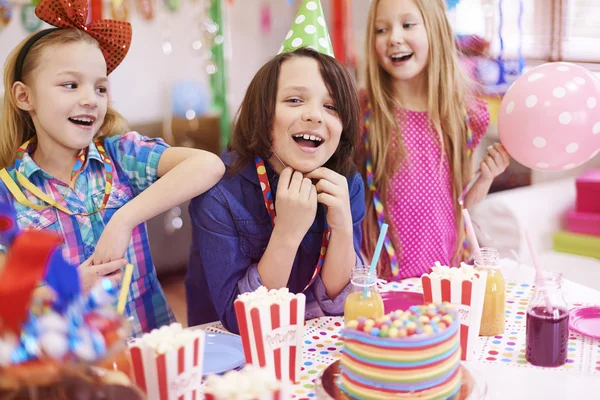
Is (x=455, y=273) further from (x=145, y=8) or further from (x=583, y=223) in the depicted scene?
(x=145, y=8)

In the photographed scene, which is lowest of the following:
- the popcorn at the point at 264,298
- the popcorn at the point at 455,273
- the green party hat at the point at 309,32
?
the popcorn at the point at 455,273

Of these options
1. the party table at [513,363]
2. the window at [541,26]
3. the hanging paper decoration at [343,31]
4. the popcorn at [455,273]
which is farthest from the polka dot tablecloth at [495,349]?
the hanging paper decoration at [343,31]

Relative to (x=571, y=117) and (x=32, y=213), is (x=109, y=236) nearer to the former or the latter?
(x=32, y=213)

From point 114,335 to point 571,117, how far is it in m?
1.23

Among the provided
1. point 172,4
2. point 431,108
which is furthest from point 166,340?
point 172,4

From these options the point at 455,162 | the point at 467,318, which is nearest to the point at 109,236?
the point at 467,318

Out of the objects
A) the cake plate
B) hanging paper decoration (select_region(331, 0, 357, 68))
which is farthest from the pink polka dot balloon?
hanging paper decoration (select_region(331, 0, 357, 68))

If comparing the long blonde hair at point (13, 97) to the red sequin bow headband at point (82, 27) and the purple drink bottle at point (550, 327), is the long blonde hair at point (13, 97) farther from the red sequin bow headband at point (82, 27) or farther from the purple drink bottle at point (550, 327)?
the purple drink bottle at point (550, 327)

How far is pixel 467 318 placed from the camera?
1196mm

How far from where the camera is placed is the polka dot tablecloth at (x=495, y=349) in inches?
45.1

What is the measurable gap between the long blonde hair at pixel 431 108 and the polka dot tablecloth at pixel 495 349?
0.56m

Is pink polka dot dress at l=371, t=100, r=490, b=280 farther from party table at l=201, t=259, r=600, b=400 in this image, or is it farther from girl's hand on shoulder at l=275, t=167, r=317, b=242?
girl's hand on shoulder at l=275, t=167, r=317, b=242

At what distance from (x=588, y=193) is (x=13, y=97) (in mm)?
2310

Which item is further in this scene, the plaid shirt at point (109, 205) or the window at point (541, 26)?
the window at point (541, 26)
